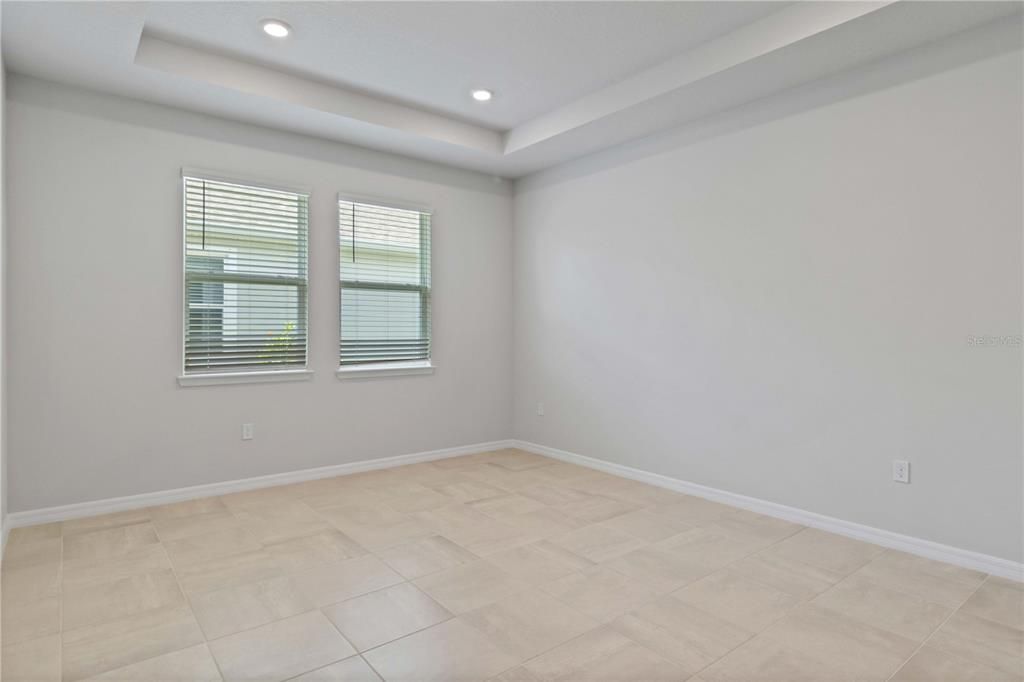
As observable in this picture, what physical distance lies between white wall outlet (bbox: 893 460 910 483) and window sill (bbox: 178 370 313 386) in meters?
3.81

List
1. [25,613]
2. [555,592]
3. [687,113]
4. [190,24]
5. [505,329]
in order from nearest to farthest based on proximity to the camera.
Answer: [25,613], [555,592], [190,24], [687,113], [505,329]

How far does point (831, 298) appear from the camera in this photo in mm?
3449

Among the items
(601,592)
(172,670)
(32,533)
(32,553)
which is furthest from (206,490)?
(601,592)

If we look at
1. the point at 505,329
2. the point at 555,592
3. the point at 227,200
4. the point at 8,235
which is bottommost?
the point at 555,592

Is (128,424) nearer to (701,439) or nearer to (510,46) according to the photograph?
(510,46)

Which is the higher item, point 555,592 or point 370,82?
point 370,82

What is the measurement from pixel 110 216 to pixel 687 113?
3718 millimetres

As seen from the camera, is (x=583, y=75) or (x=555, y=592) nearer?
(x=555, y=592)

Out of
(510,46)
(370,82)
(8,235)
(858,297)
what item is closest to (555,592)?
(858,297)

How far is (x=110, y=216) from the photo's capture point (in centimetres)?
373

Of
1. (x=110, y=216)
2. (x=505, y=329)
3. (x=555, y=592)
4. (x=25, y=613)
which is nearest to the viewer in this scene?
(x=25, y=613)

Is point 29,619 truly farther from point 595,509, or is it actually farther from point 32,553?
point 595,509

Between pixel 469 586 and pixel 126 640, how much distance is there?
1.32 meters

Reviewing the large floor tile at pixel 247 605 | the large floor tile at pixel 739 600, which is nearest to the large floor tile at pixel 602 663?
the large floor tile at pixel 739 600
